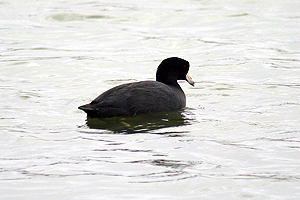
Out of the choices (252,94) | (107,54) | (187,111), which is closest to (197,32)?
(107,54)

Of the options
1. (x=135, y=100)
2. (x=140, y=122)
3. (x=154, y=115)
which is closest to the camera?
(x=140, y=122)

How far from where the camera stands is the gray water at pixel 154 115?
5113 millimetres

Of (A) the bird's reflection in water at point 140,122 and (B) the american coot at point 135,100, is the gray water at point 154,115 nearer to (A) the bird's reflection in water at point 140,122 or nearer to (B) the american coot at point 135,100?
(A) the bird's reflection in water at point 140,122

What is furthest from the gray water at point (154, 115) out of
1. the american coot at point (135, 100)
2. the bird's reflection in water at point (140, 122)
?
the american coot at point (135, 100)

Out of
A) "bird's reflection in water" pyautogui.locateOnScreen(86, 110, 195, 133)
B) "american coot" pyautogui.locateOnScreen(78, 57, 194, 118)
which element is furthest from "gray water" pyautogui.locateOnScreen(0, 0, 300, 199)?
"american coot" pyautogui.locateOnScreen(78, 57, 194, 118)

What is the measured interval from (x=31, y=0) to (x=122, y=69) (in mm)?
9430

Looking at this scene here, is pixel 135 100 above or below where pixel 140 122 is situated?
above

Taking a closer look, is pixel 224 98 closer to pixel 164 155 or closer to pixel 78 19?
pixel 164 155

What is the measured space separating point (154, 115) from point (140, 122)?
15.7 inches

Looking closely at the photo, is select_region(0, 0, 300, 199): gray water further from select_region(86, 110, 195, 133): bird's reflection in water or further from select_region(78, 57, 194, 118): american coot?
select_region(78, 57, 194, 118): american coot

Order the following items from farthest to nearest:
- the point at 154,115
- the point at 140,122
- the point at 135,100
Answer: the point at 154,115
the point at 135,100
the point at 140,122

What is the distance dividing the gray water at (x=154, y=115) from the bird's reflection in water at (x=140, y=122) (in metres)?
0.02

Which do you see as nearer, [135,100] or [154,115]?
[135,100]

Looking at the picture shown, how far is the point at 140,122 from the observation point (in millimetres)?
7426
